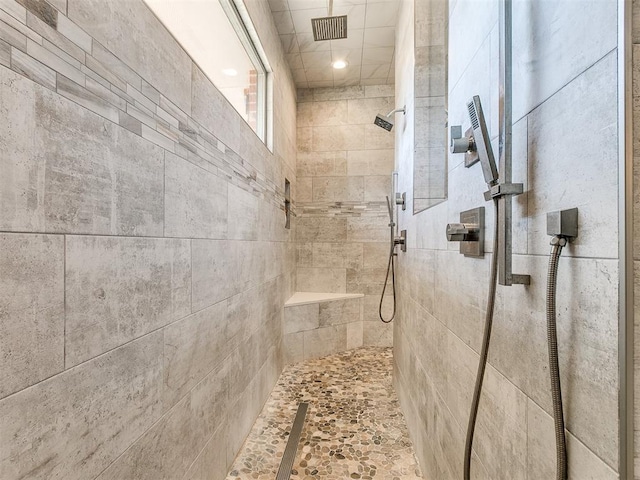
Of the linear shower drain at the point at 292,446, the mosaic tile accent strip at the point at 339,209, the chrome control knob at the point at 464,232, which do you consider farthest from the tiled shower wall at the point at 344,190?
the chrome control knob at the point at 464,232

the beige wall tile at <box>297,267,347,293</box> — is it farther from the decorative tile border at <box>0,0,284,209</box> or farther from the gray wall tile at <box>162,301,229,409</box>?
the decorative tile border at <box>0,0,284,209</box>

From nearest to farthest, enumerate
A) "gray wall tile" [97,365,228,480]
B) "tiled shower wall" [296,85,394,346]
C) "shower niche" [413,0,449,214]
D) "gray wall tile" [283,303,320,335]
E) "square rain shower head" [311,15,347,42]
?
"gray wall tile" [97,365,228,480], "shower niche" [413,0,449,214], "square rain shower head" [311,15,347,42], "gray wall tile" [283,303,320,335], "tiled shower wall" [296,85,394,346]

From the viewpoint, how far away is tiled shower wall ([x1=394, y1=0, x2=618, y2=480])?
479mm

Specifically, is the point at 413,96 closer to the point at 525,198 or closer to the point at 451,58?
the point at 451,58

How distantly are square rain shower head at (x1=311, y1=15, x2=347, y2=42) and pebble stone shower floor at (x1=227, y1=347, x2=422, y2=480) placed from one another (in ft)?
9.12

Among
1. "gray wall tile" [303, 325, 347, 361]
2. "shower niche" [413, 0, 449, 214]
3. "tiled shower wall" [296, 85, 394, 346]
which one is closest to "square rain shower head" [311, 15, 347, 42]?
"shower niche" [413, 0, 449, 214]

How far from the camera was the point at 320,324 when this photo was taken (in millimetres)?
3100

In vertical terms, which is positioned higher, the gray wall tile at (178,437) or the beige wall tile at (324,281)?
the beige wall tile at (324,281)

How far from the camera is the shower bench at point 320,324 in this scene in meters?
2.89

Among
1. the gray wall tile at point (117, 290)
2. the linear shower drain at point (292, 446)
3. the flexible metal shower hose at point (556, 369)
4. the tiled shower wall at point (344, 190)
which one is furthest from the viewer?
the tiled shower wall at point (344, 190)

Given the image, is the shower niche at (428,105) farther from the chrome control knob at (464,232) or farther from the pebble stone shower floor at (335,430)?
the pebble stone shower floor at (335,430)

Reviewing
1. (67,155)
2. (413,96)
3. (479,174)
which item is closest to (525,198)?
(479,174)

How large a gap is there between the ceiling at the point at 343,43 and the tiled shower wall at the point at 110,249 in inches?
61.0

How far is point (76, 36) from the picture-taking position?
2.30ft
